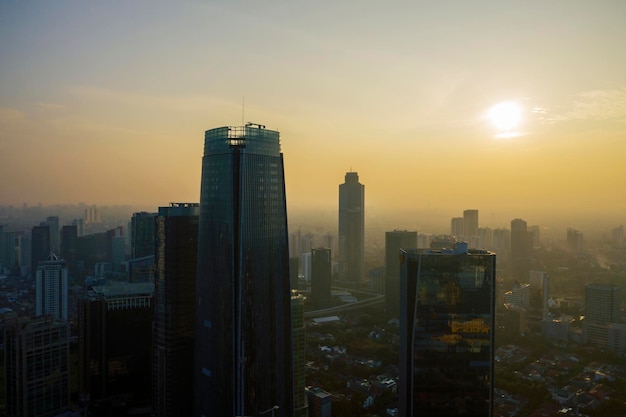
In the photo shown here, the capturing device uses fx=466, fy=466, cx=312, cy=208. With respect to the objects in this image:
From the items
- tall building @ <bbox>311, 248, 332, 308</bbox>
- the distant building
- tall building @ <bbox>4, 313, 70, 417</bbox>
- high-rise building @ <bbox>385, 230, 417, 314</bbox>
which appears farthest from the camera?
tall building @ <bbox>311, 248, 332, 308</bbox>

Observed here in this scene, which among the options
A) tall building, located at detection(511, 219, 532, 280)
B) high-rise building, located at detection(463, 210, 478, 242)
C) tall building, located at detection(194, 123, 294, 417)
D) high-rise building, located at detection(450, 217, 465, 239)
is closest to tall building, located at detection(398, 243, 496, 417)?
tall building, located at detection(194, 123, 294, 417)

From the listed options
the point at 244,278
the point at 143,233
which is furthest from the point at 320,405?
the point at 143,233

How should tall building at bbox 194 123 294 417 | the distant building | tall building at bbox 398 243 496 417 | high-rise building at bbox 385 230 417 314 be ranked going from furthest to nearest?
high-rise building at bbox 385 230 417 314 < the distant building < tall building at bbox 194 123 294 417 < tall building at bbox 398 243 496 417

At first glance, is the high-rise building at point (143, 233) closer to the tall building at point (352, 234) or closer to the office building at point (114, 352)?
the office building at point (114, 352)

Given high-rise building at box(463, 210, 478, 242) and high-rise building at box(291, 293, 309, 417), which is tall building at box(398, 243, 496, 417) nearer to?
high-rise building at box(291, 293, 309, 417)

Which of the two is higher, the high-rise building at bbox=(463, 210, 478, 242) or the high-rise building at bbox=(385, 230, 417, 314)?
the high-rise building at bbox=(463, 210, 478, 242)

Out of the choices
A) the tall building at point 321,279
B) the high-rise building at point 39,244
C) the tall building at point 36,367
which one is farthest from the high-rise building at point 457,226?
the tall building at point 36,367

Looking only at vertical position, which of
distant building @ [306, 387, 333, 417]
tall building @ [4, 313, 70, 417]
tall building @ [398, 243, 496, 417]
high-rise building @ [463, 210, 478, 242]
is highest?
high-rise building @ [463, 210, 478, 242]
